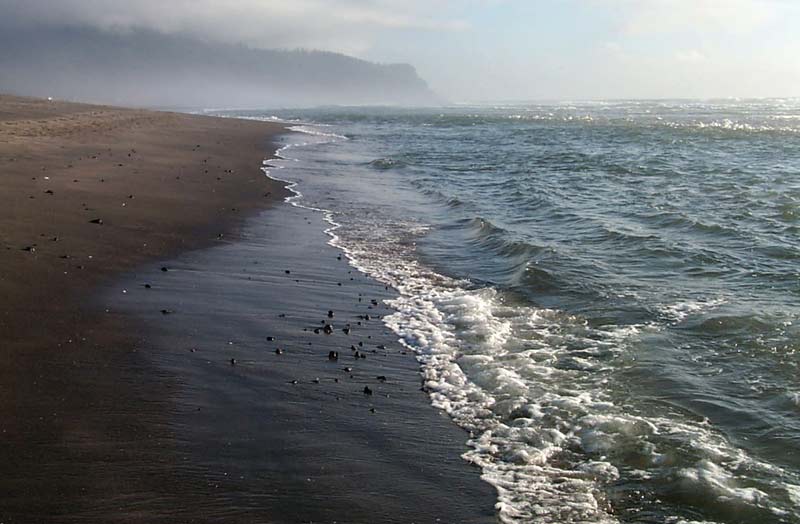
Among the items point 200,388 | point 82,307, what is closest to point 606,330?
point 200,388

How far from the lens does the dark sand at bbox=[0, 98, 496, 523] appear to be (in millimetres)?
4320

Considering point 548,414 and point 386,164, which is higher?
point 386,164

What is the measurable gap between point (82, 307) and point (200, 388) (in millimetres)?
2463

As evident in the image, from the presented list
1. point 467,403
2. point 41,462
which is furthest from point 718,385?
point 41,462

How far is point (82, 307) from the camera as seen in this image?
7.52 metres

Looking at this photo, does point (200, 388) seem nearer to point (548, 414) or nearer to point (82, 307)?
point (82, 307)

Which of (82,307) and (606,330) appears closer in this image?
(82,307)

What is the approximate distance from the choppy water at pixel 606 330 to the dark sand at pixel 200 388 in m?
0.57

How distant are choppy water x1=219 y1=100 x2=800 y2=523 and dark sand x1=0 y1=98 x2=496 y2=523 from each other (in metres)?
0.57

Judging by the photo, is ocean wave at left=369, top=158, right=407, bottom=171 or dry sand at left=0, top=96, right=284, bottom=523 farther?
ocean wave at left=369, top=158, right=407, bottom=171

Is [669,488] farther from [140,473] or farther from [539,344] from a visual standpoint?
[140,473]

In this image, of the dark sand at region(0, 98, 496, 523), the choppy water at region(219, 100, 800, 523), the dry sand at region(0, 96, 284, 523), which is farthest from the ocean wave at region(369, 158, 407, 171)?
the dark sand at region(0, 98, 496, 523)

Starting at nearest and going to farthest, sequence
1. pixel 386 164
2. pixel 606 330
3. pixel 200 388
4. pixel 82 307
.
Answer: pixel 200 388 < pixel 82 307 < pixel 606 330 < pixel 386 164

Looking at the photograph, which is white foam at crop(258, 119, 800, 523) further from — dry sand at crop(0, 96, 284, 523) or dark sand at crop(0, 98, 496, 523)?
dry sand at crop(0, 96, 284, 523)
